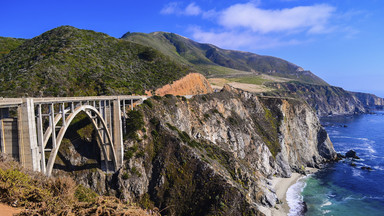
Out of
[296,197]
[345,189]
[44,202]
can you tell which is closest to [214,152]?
[296,197]

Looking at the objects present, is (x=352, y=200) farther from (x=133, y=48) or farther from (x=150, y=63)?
(x=133, y=48)

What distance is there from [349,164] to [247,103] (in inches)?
1574

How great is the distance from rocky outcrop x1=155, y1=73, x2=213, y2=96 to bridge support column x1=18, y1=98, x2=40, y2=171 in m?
39.6

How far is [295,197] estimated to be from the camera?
5534 cm

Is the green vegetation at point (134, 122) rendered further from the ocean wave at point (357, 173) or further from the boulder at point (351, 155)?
the boulder at point (351, 155)

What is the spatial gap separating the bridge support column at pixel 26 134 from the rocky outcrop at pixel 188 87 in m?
39.6

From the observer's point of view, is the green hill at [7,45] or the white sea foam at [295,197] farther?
the green hill at [7,45]

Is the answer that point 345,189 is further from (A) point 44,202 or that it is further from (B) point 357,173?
(A) point 44,202

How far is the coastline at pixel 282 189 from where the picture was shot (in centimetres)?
4675

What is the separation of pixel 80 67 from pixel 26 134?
3740cm

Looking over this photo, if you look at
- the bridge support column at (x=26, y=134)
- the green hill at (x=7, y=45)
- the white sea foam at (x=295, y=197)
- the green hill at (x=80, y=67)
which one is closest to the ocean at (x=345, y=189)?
the white sea foam at (x=295, y=197)

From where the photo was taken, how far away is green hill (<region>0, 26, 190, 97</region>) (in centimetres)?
4362

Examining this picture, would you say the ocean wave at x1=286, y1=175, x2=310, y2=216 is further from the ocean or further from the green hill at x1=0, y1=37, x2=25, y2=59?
the green hill at x1=0, y1=37, x2=25, y2=59

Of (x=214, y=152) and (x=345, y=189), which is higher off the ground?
(x=214, y=152)
